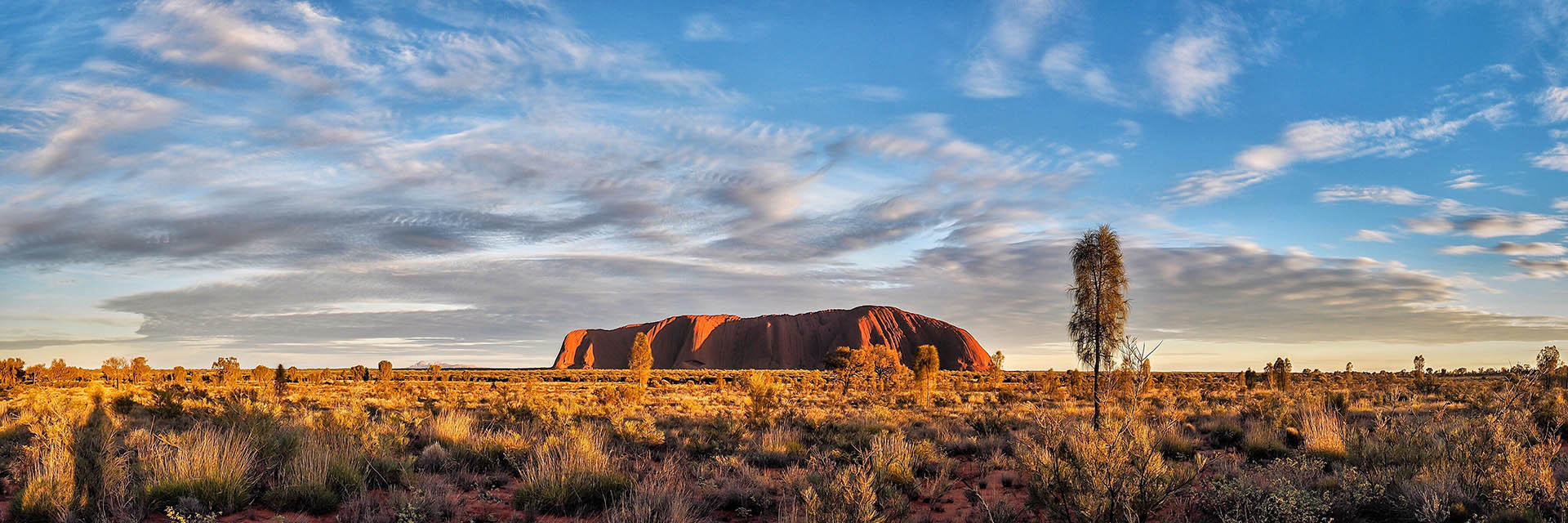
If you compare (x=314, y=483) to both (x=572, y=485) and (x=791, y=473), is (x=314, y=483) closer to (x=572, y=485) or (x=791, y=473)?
(x=572, y=485)

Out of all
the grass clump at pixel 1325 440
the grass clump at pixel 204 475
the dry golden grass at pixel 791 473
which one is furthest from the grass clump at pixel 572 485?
the grass clump at pixel 1325 440

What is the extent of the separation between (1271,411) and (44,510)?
2186 centimetres

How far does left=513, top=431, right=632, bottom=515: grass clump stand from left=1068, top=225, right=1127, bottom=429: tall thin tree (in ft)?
36.6

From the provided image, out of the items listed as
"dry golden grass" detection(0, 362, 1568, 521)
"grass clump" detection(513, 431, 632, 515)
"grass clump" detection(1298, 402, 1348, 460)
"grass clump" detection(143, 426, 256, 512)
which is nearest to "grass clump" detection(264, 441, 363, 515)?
"dry golden grass" detection(0, 362, 1568, 521)

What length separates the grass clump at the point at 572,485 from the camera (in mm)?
8180

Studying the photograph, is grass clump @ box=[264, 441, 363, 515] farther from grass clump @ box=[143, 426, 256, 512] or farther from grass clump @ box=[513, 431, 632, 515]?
grass clump @ box=[513, 431, 632, 515]

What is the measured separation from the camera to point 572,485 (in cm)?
834

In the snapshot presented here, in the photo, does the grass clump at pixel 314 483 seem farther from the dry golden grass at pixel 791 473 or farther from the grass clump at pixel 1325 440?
the grass clump at pixel 1325 440

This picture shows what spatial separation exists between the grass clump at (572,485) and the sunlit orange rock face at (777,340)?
126 m

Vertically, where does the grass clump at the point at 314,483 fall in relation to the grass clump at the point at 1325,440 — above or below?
below

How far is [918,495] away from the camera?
9.32 meters

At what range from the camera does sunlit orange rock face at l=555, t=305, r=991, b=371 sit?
140000 millimetres

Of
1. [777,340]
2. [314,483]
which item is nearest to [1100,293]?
[314,483]

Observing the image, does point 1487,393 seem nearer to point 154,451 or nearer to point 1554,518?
point 1554,518
